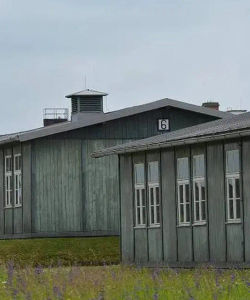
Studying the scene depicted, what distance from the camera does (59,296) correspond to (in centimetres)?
Result: 1477

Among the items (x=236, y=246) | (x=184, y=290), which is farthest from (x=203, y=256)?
(x=184, y=290)

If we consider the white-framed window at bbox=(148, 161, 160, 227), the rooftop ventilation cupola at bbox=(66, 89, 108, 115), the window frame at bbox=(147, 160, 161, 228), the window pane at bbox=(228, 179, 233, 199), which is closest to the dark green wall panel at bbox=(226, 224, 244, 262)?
the window pane at bbox=(228, 179, 233, 199)

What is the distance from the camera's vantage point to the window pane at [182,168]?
94.2ft

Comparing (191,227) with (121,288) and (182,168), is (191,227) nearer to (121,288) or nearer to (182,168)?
(182,168)

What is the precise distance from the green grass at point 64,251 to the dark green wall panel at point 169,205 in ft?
15.4

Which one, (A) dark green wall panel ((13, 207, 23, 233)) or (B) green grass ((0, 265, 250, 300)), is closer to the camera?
(B) green grass ((0, 265, 250, 300))

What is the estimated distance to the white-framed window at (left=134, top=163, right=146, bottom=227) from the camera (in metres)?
31.4

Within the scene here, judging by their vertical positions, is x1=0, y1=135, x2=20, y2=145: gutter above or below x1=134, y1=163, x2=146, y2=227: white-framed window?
above

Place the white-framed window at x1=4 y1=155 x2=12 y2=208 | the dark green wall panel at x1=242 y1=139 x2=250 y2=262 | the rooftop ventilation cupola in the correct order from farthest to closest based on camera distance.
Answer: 1. the rooftop ventilation cupola
2. the white-framed window at x1=4 y1=155 x2=12 y2=208
3. the dark green wall panel at x1=242 y1=139 x2=250 y2=262

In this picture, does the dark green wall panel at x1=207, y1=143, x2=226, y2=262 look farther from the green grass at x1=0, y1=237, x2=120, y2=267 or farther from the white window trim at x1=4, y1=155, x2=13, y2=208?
the white window trim at x1=4, y1=155, x2=13, y2=208

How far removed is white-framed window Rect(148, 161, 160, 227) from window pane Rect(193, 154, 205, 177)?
236 cm

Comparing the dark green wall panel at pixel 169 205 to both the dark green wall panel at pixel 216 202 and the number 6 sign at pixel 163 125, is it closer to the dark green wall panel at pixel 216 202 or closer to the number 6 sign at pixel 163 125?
the dark green wall panel at pixel 216 202

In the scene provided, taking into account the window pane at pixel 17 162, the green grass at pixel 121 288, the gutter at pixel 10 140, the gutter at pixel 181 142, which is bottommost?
the green grass at pixel 121 288

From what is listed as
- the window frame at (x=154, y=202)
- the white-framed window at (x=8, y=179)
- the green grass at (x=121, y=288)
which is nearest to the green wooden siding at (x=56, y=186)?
the white-framed window at (x=8, y=179)
